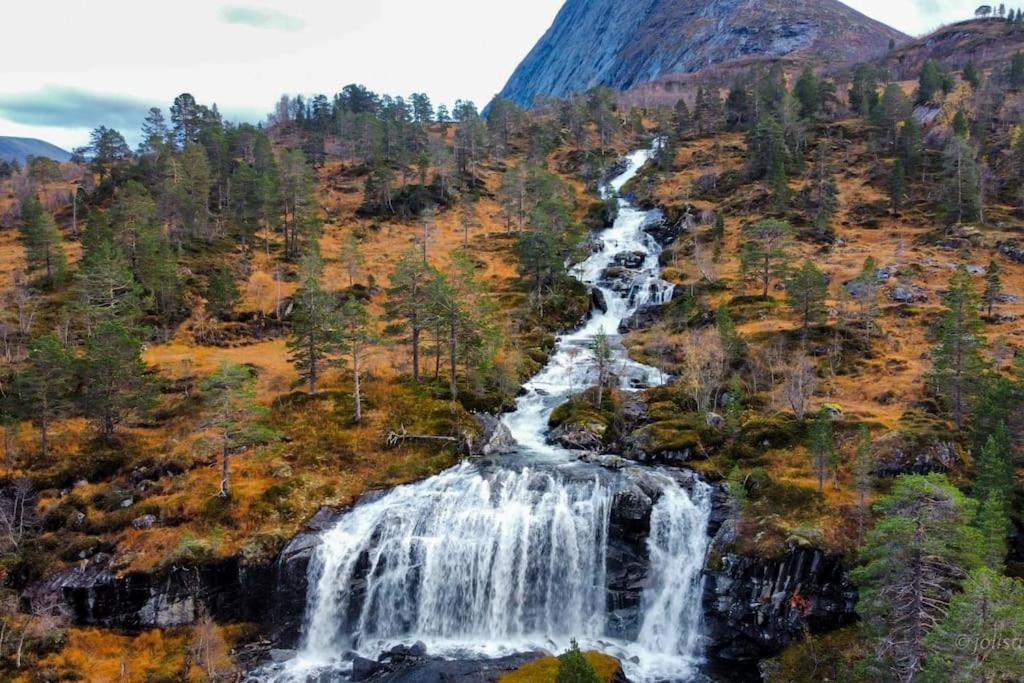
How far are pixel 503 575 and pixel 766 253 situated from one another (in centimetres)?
5528

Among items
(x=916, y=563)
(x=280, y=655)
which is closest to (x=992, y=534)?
(x=916, y=563)

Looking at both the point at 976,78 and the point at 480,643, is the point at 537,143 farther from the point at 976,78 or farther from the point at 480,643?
the point at 480,643

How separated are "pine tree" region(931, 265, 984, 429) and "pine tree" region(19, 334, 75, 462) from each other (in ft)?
211

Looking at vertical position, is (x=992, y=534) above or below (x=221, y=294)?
below

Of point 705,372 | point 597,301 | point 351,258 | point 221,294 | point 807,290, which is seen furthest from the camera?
point 597,301

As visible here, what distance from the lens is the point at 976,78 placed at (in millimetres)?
130375

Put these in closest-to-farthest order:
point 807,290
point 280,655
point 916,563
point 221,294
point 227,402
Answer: point 916,563
point 280,655
point 227,402
point 807,290
point 221,294

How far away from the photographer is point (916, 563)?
72.9ft

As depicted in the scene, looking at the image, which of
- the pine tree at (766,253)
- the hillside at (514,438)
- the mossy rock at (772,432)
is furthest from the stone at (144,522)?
the pine tree at (766,253)

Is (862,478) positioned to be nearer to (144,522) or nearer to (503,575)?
(503,575)

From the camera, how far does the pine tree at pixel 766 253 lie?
7388 centimetres

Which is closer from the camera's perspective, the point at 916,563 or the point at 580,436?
the point at 916,563

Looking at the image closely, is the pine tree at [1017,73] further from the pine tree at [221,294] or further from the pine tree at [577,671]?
the pine tree at [577,671]

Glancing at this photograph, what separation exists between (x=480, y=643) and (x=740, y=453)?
22.4 meters
